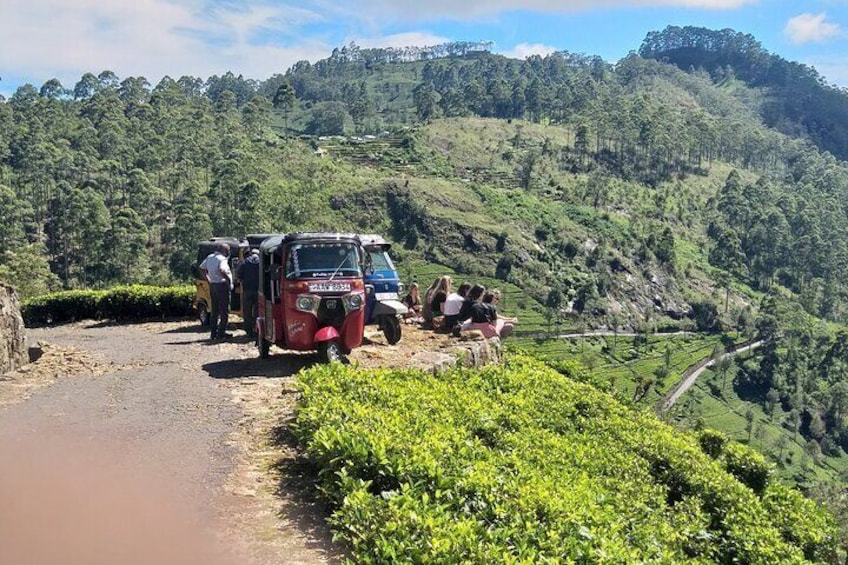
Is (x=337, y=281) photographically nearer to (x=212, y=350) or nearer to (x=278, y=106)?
(x=212, y=350)

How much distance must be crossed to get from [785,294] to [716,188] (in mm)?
26253

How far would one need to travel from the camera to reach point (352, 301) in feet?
32.9

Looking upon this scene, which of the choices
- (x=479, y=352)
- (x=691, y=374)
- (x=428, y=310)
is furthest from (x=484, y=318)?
(x=691, y=374)

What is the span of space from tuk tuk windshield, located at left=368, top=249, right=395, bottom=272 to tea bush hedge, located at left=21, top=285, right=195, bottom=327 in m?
5.32

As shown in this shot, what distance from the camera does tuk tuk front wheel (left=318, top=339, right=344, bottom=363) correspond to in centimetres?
992

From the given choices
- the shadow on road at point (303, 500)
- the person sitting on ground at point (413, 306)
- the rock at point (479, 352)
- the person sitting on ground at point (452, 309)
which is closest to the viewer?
the shadow on road at point (303, 500)

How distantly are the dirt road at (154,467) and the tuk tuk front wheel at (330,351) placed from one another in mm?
621

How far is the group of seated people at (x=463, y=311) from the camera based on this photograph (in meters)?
12.9

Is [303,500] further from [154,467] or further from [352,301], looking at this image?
[352,301]

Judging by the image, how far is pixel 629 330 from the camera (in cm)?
8438

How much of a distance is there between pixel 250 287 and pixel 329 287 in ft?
11.1

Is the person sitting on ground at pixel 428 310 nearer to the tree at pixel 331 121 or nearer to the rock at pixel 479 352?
the rock at pixel 479 352

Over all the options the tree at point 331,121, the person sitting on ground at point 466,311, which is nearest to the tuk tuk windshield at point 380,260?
the person sitting on ground at point 466,311

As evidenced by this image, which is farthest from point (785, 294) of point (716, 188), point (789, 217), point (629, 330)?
point (629, 330)
